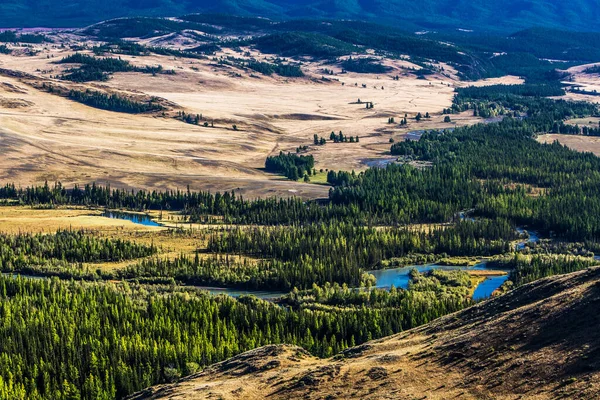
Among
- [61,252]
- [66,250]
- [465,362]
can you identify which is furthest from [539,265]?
[61,252]

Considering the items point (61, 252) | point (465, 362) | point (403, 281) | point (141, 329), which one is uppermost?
point (465, 362)

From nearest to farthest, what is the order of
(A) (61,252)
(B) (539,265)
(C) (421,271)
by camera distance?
(B) (539,265)
(C) (421,271)
(A) (61,252)

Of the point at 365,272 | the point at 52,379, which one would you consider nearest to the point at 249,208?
the point at 365,272

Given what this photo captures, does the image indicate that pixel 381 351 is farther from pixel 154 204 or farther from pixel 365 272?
pixel 154 204

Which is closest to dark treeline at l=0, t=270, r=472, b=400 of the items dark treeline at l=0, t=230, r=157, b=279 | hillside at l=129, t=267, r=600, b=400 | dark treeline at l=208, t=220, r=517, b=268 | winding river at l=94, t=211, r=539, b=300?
winding river at l=94, t=211, r=539, b=300

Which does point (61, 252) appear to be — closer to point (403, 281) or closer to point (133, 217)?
point (133, 217)

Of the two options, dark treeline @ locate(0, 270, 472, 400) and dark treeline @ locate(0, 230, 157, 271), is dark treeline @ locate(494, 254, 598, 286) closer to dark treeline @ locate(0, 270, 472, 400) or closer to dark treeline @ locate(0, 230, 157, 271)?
dark treeline @ locate(0, 270, 472, 400)

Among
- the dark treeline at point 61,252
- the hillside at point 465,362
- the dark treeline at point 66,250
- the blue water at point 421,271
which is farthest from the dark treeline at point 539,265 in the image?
the dark treeline at point 66,250
